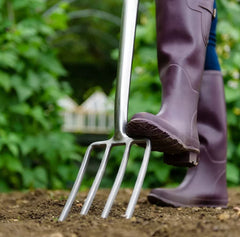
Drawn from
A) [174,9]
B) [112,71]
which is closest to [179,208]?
[174,9]

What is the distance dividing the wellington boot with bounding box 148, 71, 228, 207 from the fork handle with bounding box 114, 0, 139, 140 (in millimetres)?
365

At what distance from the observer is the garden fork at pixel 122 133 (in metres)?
1.15

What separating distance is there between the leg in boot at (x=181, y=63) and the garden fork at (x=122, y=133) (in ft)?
0.17

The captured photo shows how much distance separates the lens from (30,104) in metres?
3.33

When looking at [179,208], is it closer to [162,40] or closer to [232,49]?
[162,40]

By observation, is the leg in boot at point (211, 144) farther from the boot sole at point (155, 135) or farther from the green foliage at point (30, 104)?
the green foliage at point (30, 104)

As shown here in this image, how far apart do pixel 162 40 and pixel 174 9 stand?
95 millimetres

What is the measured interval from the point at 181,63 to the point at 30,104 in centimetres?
212

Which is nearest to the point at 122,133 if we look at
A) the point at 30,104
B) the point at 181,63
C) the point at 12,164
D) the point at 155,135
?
the point at 155,135

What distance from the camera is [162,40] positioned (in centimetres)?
144

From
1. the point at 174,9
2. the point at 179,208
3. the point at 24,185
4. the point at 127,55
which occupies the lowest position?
the point at 24,185

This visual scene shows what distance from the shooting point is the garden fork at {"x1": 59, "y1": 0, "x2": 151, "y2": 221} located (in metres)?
1.15

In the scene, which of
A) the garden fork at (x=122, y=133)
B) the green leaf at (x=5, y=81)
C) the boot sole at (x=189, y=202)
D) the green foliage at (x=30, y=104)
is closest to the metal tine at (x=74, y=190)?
the garden fork at (x=122, y=133)

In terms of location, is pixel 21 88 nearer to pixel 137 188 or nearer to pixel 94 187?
pixel 94 187
